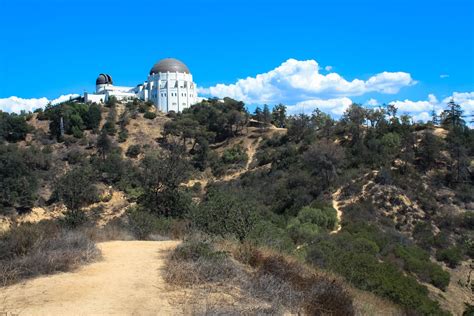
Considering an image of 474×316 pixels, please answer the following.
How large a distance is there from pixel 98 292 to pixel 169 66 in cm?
7068

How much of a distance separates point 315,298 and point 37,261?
15.4 ft

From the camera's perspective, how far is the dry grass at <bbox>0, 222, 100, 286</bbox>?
7.04 m

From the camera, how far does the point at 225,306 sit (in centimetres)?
585

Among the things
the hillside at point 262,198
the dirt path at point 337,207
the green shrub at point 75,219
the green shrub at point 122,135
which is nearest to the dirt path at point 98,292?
the hillside at point 262,198

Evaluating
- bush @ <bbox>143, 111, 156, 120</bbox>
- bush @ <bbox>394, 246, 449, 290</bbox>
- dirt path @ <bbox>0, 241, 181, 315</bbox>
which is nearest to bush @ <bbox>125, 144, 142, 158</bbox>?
bush @ <bbox>143, 111, 156, 120</bbox>

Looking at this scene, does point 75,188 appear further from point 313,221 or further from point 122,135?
point 122,135

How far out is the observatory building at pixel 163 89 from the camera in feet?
231

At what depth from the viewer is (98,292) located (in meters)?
6.34

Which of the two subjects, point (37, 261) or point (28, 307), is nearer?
point (28, 307)

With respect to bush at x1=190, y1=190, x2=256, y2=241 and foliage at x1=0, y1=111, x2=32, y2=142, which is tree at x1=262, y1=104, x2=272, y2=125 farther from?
bush at x1=190, y1=190, x2=256, y2=241

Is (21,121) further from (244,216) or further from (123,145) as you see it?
(244,216)

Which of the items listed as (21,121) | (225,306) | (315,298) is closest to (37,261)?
(225,306)

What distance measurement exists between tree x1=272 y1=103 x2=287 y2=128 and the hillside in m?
0.16

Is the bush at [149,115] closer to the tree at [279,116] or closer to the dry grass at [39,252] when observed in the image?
the tree at [279,116]
